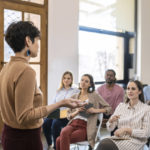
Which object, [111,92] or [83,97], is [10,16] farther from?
[111,92]

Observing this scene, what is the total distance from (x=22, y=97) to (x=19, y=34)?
0.33m

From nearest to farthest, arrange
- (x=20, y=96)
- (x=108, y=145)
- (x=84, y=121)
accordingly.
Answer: (x=20, y=96) → (x=108, y=145) → (x=84, y=121)

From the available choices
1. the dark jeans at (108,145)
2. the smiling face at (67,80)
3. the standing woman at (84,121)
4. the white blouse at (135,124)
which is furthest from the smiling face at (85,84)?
the dark jeans at (108,145)

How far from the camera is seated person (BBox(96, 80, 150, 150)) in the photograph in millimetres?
2037

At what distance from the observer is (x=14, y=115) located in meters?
1.09

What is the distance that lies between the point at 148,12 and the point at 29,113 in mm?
5030

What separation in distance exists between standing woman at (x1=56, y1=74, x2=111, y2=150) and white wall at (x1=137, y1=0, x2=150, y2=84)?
2.75 m

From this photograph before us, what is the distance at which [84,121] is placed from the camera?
2652 millimetres

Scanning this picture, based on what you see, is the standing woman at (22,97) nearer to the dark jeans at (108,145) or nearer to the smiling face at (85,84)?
the dark jeans at (108,145)

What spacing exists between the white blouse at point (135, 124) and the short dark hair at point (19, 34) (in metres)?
1.41

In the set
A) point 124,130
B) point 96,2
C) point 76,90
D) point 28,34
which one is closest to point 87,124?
point 124,130

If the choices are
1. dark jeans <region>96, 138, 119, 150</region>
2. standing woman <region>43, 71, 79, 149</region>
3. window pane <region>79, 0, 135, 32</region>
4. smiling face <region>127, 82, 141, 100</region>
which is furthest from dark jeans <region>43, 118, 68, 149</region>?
window pane <region>79, 0, 135, 32</region>

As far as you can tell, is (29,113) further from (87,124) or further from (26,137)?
(87,124)

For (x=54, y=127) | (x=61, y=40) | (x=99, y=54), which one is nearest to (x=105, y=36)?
(x=99, y=54)
